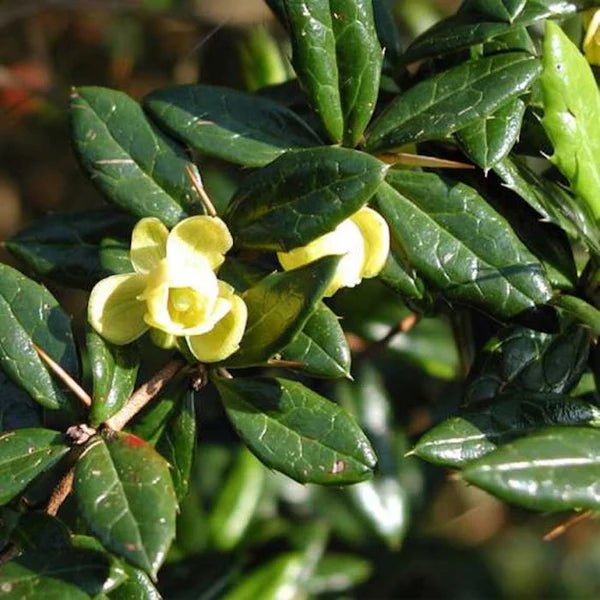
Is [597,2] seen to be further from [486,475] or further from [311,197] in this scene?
[486,475]

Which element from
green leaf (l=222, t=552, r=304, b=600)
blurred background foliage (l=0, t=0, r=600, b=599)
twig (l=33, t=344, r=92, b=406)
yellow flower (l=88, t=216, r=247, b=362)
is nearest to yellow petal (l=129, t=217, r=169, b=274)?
yellow flower (l=88, t=216, r=247, b=362)

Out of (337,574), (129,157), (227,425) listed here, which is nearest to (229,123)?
(129,157)

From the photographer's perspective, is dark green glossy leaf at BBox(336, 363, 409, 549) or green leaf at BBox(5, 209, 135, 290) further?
dark green glossy leaf at BBox(336, 363, 409, 549)

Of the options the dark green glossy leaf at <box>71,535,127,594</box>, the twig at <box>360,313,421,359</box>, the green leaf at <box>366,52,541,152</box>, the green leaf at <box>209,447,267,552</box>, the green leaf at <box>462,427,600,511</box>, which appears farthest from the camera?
the green leaf at <box>209,447,267,552</box>

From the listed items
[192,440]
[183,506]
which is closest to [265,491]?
[183,506]

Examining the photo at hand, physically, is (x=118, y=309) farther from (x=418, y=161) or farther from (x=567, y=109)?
(x=567, y=109)

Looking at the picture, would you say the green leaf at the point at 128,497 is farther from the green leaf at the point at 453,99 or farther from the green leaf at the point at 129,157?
the green leaf at the point at 453,99

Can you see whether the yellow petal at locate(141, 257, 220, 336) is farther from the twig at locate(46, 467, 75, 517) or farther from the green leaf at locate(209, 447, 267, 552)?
the green leaf at locate(209, 447, 267, 552)
